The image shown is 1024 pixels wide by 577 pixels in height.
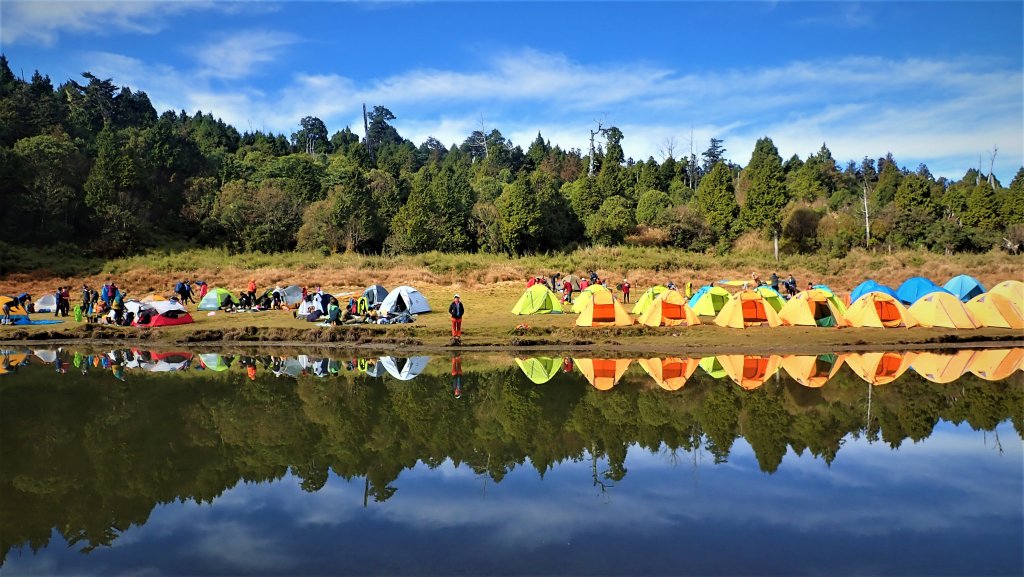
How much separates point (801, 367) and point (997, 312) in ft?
35.0

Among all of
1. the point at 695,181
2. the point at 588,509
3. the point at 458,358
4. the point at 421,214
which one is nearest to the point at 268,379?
the point at 458,358

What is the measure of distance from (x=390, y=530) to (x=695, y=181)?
85082mm

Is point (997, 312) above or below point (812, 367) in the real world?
above

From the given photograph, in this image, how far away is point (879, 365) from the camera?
1856 centimetres

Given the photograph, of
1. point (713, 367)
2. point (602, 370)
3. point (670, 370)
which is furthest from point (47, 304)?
point (713, 367)

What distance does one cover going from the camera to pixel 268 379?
1856 centimetres

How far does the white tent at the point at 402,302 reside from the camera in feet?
94.6

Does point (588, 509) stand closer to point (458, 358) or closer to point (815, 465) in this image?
point (815, 465)

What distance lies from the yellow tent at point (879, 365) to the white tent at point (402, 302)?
57.1 ft

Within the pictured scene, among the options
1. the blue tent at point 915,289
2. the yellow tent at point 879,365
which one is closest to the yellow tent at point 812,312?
the yellow tent at point 879,365

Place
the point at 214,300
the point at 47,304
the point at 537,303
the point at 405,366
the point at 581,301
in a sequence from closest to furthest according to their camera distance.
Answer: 1. the point at 405,366
2. the point at 537,303
3. the point at 581,301
4. the point at 214,300
5. the point at 47,304

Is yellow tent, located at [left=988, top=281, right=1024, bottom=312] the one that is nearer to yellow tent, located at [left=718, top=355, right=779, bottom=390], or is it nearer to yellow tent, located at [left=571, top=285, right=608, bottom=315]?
yellow tent, located at [left=718, top=355, right=779, bottom=390]

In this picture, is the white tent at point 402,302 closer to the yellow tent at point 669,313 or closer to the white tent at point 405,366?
the white tent at point 405,366

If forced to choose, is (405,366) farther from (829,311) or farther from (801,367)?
(829,311)
